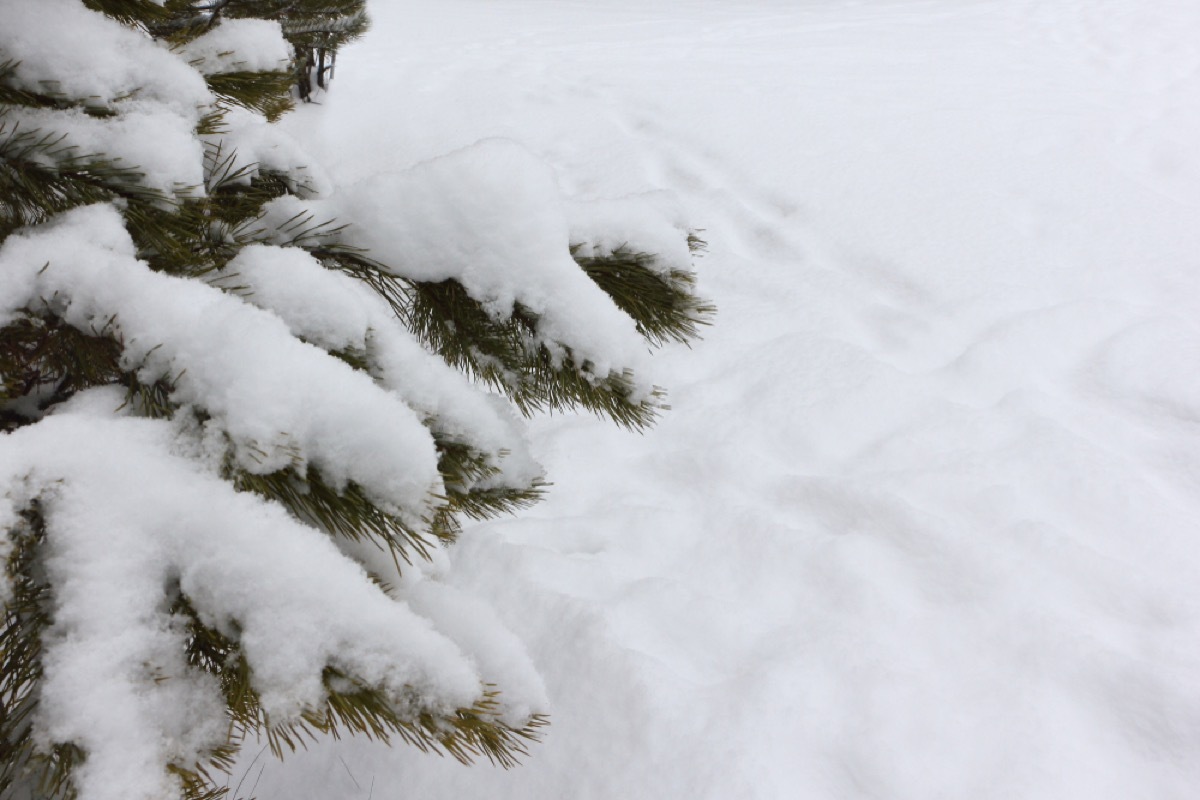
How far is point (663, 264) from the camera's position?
127 cm

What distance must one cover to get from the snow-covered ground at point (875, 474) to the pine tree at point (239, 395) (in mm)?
1075

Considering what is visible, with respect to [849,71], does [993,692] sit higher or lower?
lower

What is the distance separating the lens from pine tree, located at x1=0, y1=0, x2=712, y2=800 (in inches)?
29.1

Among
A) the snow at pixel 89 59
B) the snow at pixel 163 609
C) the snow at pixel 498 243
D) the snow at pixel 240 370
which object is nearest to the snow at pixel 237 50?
the snow at pixel 89 59

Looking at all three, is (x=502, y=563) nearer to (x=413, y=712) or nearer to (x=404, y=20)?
(x=413, y=712)

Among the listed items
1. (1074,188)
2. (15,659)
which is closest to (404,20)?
(1074,188)

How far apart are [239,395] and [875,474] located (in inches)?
97.6

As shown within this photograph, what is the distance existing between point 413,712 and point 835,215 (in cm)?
426

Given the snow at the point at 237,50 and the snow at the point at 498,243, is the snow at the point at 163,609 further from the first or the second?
the snow at the point at 237,50

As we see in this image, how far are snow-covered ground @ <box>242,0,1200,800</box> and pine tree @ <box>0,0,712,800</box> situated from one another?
108 centimetres

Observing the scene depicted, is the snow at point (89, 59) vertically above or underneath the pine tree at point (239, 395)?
above

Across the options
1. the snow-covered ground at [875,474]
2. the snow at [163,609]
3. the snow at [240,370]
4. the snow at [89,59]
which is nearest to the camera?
the snow at [163,609]

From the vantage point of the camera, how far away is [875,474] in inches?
110

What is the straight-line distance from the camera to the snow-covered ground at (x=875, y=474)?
1.92m
